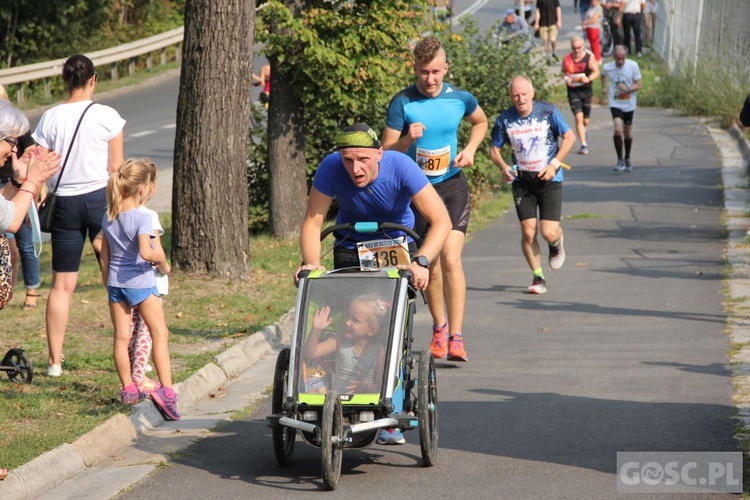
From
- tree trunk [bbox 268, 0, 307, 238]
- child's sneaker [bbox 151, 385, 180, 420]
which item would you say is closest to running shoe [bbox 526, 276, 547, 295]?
tree trunk [bbox 268, 0, 307, 238]

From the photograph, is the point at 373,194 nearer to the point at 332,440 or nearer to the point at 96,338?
the point at 332,440

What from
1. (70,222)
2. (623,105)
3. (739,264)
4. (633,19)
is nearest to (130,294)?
(70,222)

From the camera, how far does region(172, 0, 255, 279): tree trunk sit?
1188 centimetres

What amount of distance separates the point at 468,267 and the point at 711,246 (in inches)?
106

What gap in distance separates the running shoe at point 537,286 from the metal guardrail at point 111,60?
59.6ft

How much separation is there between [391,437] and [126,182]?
2173 millimetres

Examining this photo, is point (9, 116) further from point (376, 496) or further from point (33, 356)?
point (33, 356)

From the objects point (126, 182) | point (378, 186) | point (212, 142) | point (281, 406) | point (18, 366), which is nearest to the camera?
point (281, 406)

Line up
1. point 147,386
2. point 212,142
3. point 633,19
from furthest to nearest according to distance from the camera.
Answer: point 633,19 → point 212,142 → point 147,386

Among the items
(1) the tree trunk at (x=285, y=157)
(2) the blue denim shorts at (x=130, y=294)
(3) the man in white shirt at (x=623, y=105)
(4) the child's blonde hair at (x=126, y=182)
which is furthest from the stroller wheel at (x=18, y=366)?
(3) the man in white shirt at (x=623, y=105)

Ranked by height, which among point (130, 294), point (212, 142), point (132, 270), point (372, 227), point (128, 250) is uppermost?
point (212, 142)

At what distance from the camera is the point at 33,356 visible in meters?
9.21

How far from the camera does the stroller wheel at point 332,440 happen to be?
19.8 feet

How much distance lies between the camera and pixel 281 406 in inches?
261
